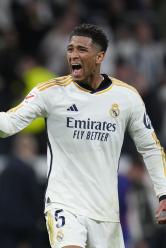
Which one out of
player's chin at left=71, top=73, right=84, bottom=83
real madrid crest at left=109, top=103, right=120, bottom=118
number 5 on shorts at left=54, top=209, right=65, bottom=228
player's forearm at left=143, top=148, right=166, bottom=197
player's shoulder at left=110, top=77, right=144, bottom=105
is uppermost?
player's chin at left=71, top=73, right=84, bottom=83

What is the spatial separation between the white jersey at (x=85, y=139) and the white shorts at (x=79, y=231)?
60mm

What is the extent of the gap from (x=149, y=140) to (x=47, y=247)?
5.82 metres

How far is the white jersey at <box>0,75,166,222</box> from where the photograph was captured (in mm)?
8047

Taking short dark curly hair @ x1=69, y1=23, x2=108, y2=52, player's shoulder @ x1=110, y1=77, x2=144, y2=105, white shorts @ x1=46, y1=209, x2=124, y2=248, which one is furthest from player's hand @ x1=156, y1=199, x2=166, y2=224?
short dark curly hair @ x1=69, y1=23, x2=108, y2=52

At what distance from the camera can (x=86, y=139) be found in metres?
8.12

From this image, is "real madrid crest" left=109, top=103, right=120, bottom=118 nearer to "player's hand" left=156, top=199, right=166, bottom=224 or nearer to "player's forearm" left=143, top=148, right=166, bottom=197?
"player's forearm" left=143, top=148, right=166, bottom=197

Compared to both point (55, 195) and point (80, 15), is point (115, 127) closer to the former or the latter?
point (55, 195)

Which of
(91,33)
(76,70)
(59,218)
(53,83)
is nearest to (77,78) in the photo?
(76,70)

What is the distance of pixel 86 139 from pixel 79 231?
79cm

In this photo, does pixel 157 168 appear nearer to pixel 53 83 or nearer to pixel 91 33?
pixel 53 83

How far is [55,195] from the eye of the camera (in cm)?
805

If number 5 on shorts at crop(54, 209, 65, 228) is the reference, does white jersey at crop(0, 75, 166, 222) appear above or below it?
above

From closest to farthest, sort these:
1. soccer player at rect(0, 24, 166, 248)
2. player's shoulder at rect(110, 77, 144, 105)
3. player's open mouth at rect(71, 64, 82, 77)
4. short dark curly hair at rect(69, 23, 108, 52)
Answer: soccer player at rect(0, 24, 166, 248)
player's open mouth at rect(71, 64, 82, 77)
short dark curly hair at rect(69, 23, 108, 52)
player's shoulder at rect(110, 77, 144, 105)

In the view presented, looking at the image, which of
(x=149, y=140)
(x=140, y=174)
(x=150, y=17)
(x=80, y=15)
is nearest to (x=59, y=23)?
(x=80, y=15)
